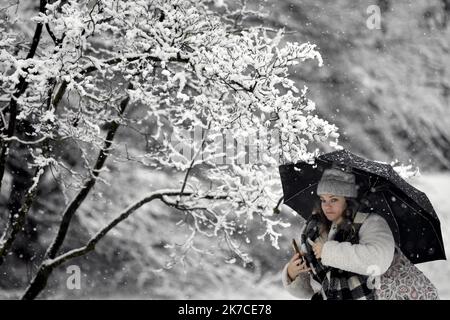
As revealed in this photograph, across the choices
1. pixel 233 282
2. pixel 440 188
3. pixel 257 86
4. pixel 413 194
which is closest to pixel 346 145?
pixel 440 188

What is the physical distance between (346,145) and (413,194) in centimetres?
1077

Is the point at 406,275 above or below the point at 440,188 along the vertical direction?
below

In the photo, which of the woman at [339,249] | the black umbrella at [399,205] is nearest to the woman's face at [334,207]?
the woman at [339,249]

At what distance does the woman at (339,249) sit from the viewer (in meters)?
2.87

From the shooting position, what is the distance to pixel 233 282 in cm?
1434

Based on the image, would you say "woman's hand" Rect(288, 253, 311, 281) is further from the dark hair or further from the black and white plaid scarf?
the dark hair

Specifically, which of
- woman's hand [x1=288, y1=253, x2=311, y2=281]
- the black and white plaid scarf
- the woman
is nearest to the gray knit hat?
the woman

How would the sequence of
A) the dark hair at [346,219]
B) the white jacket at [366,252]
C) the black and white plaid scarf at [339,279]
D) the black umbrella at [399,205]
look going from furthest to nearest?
the black umbrella at [399,205]
the dark hair at [346,219]
the black and white plaid scarf at [339,279]
the white jacket at [366,252]

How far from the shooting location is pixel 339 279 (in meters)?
3.04

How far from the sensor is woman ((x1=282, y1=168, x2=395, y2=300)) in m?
2.87

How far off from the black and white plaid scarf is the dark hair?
0.7 inches

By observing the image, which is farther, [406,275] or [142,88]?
[142,88]

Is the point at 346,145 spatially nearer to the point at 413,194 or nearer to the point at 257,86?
the point at 257,86

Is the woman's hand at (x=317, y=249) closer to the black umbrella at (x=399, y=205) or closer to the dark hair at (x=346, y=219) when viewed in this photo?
the dark hair at (x=346, y=219)
